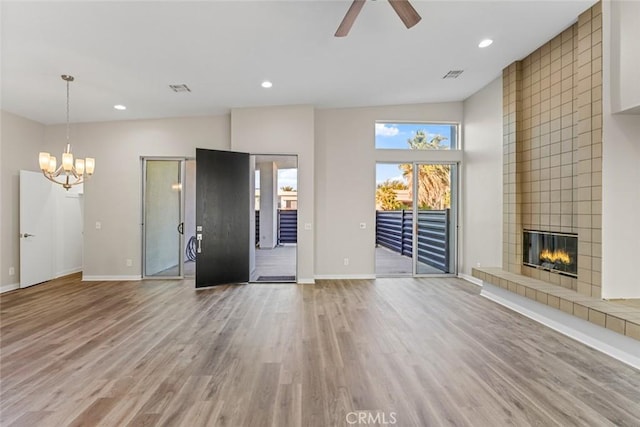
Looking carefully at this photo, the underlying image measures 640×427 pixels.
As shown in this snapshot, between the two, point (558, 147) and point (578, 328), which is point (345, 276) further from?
point (558, 147)

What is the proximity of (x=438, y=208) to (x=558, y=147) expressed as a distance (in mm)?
2472

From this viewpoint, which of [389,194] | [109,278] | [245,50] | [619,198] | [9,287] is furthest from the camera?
[389,194]

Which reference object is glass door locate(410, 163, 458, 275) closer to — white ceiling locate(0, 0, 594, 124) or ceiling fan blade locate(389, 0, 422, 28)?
white ceiling locate(0, 0, 594, 124)

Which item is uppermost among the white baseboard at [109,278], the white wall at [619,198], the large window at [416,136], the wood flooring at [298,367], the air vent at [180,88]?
the air vent at [180,88]

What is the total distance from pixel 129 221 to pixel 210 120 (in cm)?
248

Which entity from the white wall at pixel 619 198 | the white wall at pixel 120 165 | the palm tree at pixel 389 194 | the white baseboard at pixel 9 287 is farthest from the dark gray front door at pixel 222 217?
the white wall at pixel 619 198

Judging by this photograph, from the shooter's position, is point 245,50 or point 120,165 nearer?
point 245,50

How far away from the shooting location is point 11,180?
17.0 ft

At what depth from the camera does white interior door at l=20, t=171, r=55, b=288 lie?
5.24 m

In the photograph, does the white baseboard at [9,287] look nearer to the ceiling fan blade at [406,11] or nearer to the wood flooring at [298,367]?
the wood flooring at [298,367]

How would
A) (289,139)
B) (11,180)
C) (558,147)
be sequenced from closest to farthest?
(558,147) < (11,180) < (289,139)

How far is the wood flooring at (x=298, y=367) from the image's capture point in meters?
1.96

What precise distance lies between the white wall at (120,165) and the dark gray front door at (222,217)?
74 cm

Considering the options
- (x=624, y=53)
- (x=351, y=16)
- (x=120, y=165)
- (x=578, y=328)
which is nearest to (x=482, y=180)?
(x=624, y=53)
